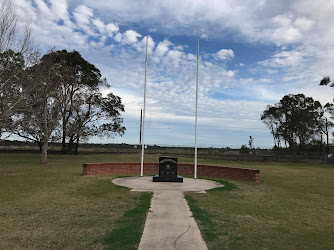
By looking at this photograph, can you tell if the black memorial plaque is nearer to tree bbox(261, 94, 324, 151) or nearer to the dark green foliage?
the dark green foliage

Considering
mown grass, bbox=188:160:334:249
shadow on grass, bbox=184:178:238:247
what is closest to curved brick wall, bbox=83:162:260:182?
mown grass, bbox=188:160:334:249

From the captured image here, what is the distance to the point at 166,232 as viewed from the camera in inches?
223

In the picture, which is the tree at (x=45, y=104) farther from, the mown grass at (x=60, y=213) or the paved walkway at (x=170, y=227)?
the paved walkway at (x=170, y=227)

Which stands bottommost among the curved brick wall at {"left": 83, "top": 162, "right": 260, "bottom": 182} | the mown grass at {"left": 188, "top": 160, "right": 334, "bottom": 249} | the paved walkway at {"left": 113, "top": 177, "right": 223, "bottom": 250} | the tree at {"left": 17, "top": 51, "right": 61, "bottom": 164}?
the mown grass at {"left": 188, "top": 160, "right": 334, "bottom": 249}

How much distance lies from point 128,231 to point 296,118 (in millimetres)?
47752

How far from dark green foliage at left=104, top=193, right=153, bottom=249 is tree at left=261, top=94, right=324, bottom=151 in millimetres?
45599

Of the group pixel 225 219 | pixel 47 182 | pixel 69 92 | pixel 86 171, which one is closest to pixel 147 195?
pixel 225 219

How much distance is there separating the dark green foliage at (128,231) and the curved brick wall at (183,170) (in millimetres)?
8875

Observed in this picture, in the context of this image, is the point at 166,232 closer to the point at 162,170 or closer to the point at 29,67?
the point at 162,170

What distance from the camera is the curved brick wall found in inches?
610

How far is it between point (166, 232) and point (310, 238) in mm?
3039

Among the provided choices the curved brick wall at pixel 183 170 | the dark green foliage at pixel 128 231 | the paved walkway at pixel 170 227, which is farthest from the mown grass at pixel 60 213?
the curved brick wall at pixel 183 170

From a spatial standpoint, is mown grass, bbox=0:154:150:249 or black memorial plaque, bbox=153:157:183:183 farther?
black memorial plaque, bbox=153:157:183:183

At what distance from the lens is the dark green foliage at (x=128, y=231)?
16.1 feet
